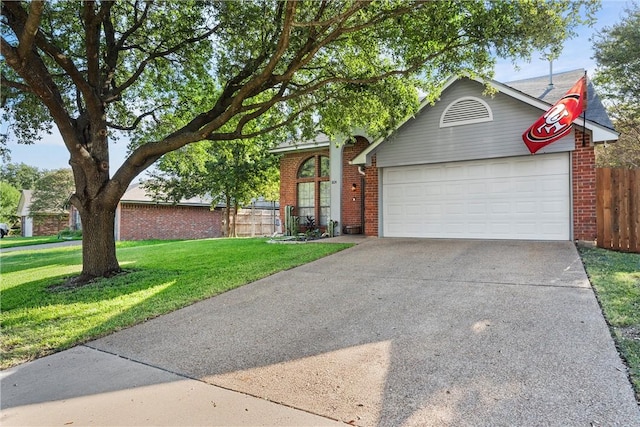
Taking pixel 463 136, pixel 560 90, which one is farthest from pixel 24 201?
pixel 560 90

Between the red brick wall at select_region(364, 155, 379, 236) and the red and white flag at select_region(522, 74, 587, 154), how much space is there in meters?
4.61

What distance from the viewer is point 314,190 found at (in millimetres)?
15664

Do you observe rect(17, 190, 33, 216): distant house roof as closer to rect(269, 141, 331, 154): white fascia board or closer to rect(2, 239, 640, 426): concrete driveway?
rect(269, 141, 331, 154): white fascia board

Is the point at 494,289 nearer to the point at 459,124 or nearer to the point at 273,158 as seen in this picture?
the point at 459,124

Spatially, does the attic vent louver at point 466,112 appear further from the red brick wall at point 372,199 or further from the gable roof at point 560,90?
the red brick wall at point 372,199

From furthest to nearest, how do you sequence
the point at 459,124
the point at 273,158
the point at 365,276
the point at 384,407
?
the point at 273,158
the point at 459,124
the point at 365,276
the point at 384,407

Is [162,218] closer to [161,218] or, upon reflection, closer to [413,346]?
[161,218]

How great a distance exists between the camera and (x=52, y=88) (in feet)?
23.9

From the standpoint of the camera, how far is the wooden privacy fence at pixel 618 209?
27.3 ft

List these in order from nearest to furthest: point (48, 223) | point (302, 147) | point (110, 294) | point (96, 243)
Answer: point (110, 294) → point (96, 243) → point (302, 147) → point (48, 223)

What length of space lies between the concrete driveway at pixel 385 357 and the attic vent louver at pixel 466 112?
5607mm

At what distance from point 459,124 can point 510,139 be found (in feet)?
4.83

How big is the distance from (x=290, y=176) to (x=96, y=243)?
937 cm

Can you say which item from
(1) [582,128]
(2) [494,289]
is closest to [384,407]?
(2) [494,289]
